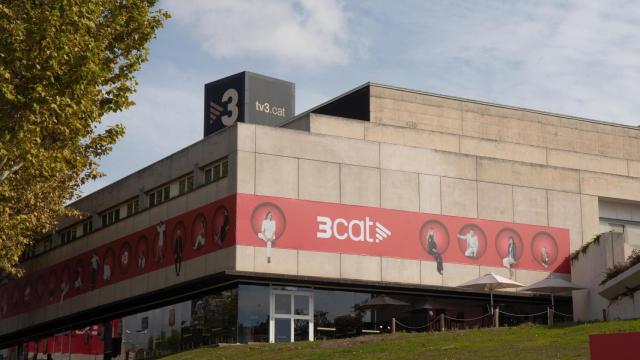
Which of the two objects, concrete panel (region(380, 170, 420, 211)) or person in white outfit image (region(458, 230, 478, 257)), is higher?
concrete panel (region(380, 170, 420, 211))

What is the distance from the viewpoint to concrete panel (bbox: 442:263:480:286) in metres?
49.8

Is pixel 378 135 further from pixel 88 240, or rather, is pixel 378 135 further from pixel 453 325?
pixel 88 240

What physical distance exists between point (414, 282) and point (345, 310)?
3803 millimetres

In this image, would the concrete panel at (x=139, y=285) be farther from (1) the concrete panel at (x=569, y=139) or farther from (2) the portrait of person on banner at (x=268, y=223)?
(1) the concrete panel at (x=569, y=139)

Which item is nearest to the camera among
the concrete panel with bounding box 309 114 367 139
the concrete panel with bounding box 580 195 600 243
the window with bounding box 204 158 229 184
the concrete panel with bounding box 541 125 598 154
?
the window with bounding box 204 158 229 184

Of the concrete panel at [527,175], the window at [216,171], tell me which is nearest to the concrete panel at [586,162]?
the concrete panel at [527,175]

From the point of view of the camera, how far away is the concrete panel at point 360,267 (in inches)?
1857

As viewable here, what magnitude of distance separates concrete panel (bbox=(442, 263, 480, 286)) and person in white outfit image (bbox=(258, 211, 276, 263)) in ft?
30.0

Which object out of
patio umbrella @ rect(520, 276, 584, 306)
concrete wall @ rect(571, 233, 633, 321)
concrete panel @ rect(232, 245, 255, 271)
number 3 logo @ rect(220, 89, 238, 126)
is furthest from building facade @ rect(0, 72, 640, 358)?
number 3 logo @ rect(220, 89, 238, 126)

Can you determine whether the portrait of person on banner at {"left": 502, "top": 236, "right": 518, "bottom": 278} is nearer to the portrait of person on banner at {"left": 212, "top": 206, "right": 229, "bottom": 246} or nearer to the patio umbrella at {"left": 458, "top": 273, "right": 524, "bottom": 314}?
the patio umbrella at {"left": 458, "top": 273, "right": 524, "bottom": 314}

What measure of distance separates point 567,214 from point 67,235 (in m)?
30.1

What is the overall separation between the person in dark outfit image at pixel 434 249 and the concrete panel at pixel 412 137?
5066 millimetres

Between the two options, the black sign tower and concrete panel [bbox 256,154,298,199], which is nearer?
concrete panel [bbox 256,154,298,199]

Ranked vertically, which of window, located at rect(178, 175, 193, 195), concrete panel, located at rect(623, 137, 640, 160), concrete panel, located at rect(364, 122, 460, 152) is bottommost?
window, located at rect(178, 175, 193, 195)
